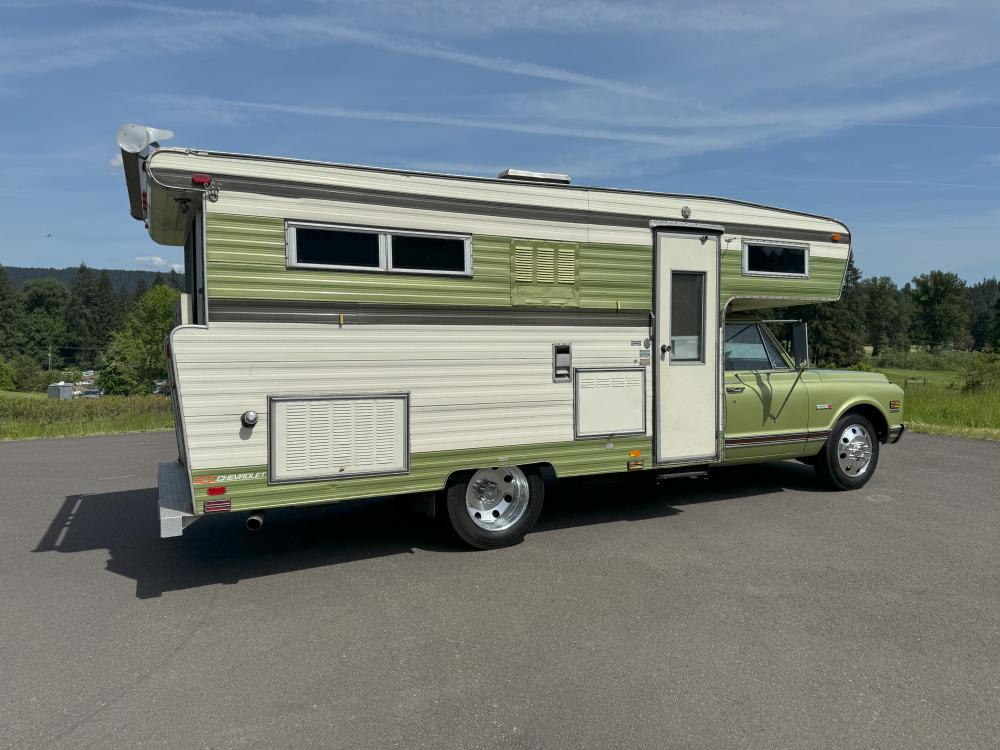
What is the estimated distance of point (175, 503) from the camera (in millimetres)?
5016

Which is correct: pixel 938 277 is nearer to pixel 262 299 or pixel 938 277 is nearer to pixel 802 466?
pixel 802 466

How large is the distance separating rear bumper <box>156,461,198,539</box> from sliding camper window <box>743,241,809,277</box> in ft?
17.3

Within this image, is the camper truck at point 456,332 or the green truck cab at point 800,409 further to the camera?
the green truck cab at point 800,409

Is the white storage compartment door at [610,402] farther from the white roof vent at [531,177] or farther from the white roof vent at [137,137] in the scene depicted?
the white roof vent at [137,137]

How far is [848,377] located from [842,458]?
0.90m

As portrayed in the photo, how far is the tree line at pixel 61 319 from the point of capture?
330 ft

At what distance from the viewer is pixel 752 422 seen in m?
7.14

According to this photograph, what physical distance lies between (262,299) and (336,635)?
2267mm

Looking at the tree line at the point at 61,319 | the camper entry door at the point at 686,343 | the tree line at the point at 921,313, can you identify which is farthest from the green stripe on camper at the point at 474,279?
the tree line at the point at 61,319

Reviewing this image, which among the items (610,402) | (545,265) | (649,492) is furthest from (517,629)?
(649,492)

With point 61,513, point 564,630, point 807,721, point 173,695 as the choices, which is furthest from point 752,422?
point 61,513

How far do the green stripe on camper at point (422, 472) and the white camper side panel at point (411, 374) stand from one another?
0.07m

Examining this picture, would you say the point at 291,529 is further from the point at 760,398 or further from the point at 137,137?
the point at 760,398

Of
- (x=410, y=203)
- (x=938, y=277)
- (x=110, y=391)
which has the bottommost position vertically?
(x=110, y=391)
